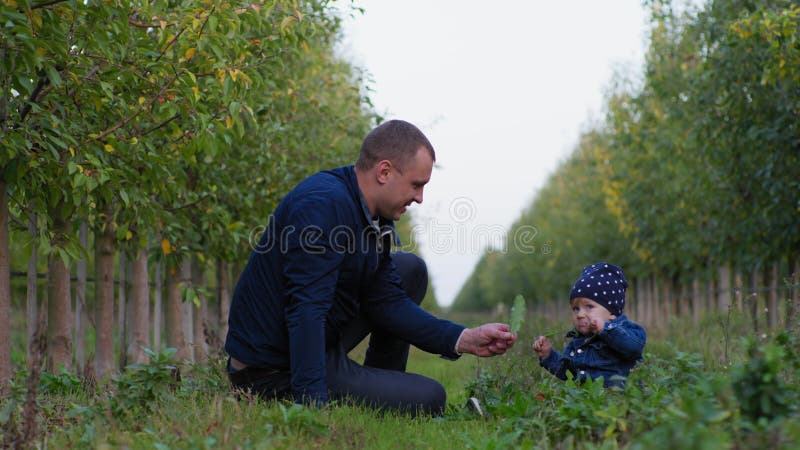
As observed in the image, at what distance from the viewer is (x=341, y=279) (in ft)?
16.4

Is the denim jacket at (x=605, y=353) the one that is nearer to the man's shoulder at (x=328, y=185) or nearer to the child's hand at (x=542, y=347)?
the child's hand at (x=542, y=347)

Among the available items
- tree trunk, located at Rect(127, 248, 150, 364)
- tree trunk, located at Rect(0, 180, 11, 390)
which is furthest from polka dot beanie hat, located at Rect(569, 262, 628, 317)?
tree trunk, located at Rect(127, 248, 150, 364)

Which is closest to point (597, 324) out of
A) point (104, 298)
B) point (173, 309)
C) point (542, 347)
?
point (542, 347)

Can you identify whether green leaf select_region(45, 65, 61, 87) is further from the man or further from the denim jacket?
the denim jacket

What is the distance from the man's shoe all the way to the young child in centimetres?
74

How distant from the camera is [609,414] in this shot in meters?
3.41

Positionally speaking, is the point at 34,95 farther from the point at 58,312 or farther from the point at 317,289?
the point at 317,289

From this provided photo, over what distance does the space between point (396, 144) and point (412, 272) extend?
4.07ft

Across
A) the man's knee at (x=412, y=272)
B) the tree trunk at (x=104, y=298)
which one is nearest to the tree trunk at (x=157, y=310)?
the tree trunk at (x=104, y=298)

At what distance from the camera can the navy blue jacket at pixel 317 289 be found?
441 cm

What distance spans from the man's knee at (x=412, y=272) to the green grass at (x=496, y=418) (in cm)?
93

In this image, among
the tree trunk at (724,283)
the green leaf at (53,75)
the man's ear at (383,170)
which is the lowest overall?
the tree trunk at (724,283)

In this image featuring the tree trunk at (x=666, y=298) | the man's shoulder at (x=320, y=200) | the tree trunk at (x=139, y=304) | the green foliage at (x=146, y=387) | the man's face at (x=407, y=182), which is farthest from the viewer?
the tree trunk at (x=666, y=298)

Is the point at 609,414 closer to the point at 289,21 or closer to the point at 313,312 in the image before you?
the point at 313,312
